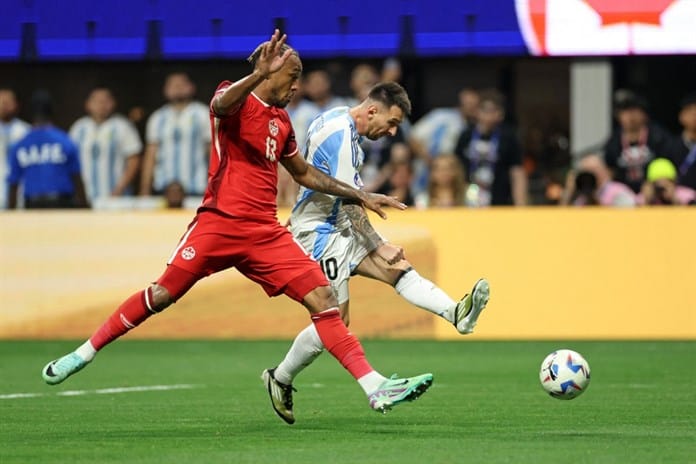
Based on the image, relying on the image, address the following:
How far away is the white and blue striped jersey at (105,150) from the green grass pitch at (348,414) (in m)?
4.47

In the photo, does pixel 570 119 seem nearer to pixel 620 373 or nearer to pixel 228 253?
pixel 620 373

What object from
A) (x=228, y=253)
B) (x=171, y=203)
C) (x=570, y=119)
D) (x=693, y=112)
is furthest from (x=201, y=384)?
(x=570, y=119)

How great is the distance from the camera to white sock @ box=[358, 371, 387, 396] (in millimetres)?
9172

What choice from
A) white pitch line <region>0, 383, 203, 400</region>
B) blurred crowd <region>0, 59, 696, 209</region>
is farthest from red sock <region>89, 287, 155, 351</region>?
blurred crowd <region>0, 59, 696, 209</region>

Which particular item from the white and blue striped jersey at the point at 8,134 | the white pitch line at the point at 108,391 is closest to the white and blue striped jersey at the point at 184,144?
the white and blue striped jersey at the point at 8,134

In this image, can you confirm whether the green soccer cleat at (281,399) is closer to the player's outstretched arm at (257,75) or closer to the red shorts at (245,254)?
the red shorts at (245,254)

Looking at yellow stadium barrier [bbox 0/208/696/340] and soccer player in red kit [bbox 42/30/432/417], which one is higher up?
soccer player in red kit [bbox 42/30/432/417]

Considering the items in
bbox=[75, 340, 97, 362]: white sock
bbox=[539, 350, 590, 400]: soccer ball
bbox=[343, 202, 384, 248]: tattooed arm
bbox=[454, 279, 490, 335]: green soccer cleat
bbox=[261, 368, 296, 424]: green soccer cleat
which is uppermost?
bbox=[343, 202, 384, 248]: tattooed arm

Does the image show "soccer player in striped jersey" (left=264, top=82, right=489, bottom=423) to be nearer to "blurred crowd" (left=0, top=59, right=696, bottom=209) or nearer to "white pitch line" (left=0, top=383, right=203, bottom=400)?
"white pitch line" (left=0, top=383, right=203, bottom=400)

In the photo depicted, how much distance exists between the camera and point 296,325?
694 inches

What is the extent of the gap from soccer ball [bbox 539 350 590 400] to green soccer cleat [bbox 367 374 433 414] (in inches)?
46.2

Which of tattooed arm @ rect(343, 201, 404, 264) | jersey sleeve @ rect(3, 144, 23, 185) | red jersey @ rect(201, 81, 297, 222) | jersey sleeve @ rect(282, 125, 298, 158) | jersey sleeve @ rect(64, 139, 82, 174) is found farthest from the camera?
jersey sleeve @ rect(3, 144, 23, 185)

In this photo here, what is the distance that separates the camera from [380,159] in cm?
1930

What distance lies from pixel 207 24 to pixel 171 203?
2.84 meters
